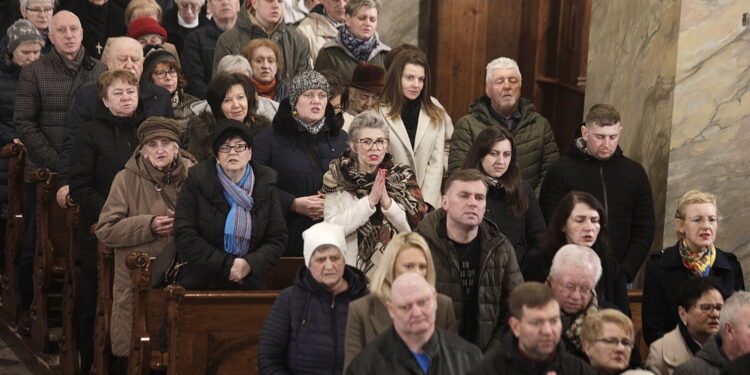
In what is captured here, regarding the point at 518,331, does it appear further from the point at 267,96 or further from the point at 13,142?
the point at 13,142

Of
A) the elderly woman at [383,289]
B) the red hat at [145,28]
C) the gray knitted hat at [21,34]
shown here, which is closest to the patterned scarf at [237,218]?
the elderly woman at [383,289]

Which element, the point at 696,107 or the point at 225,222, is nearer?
the point at 225,222

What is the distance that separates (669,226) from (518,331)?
2543mm

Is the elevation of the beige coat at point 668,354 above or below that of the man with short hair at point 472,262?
below

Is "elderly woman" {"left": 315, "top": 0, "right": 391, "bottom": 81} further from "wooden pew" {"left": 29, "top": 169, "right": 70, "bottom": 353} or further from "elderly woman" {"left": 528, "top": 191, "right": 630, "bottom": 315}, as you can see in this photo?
"elderly woman" {"left": 528, "top": 191, "right": 630, "bottom": 315}

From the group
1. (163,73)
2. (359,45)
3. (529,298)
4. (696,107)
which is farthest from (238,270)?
(359,45)

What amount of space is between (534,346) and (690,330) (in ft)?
3.44

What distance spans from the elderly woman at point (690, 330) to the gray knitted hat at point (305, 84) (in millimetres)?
2195

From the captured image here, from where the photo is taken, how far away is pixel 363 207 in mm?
5648

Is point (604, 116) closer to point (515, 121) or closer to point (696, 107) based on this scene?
point (696, 107)

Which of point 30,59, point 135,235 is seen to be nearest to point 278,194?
point 135,235

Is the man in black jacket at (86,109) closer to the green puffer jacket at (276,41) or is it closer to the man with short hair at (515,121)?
the green puffer jacket at (276,41)

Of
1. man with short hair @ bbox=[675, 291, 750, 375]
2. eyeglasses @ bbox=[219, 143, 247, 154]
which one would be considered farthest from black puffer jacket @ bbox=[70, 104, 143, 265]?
man with short hair @ bbox=[675, 291, 750, 375]

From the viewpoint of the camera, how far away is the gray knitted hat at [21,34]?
26.4 ft
